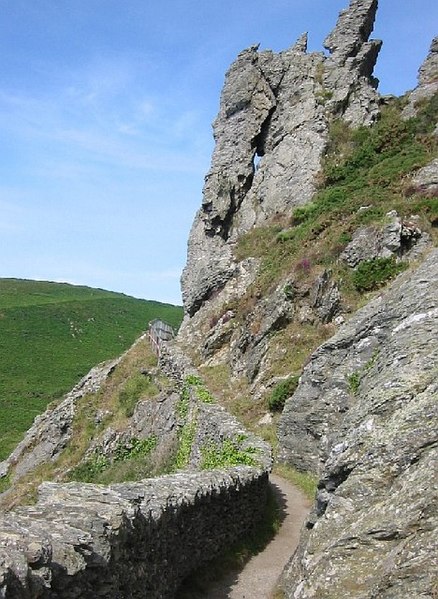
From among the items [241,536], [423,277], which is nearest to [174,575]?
[241,536]

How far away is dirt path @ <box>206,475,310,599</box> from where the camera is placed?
37.9ft

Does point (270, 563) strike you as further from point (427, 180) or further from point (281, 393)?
point (427, 180)

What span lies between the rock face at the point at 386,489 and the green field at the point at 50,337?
131 ft

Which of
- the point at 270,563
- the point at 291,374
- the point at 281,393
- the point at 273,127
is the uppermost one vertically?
the point at 273,127

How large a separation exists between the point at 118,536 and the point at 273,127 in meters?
48.1

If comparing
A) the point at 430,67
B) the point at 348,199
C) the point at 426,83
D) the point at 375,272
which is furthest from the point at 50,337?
the point at 375,272

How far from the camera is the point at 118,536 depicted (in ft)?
25.1

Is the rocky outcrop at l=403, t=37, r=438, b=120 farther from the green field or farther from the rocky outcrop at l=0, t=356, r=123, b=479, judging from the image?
the green field

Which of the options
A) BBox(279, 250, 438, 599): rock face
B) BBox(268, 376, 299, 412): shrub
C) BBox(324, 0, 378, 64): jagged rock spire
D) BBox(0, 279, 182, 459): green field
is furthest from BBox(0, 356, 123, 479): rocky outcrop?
BBox(324, 0, 378, 64): jagged rock spire

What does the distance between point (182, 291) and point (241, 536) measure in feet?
129

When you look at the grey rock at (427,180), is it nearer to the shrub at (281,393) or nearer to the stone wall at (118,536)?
the shrub at (281,393)

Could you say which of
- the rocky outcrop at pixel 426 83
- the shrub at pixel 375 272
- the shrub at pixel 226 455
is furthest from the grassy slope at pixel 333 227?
the shrub at pixel 226 455

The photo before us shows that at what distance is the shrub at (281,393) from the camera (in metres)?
25.5

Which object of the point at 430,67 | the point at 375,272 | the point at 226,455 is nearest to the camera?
the point at 226,455
